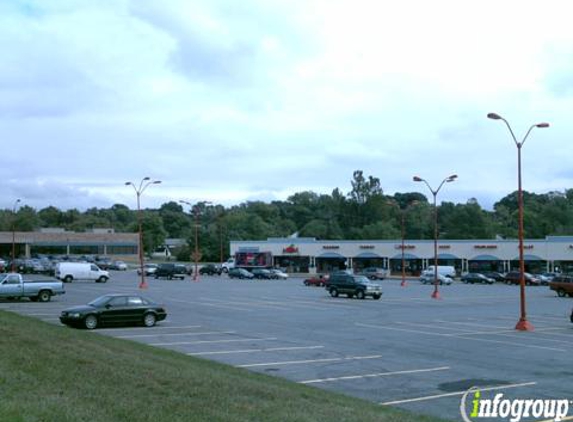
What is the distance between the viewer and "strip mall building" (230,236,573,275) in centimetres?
8900

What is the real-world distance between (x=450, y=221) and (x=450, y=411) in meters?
128

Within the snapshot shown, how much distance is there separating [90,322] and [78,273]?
42.1 m

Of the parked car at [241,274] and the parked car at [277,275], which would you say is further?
the parked car at [277,275]

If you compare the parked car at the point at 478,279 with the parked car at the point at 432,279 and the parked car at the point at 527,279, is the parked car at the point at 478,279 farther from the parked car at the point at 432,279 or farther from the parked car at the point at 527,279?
the parked car at the point at 432,279

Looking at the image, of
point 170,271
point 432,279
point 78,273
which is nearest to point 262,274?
point 170,271

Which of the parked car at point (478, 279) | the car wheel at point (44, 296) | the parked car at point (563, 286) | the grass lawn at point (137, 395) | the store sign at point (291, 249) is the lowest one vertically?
the parked car at point (478, 279)

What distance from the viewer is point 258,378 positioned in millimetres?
13602

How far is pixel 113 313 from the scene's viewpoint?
26.3 metres

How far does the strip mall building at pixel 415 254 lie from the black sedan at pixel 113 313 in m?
56.0

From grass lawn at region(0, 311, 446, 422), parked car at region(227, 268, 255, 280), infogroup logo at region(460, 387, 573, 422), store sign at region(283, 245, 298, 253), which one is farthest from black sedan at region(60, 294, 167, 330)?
store sign at region(283, 245, 298, 253)

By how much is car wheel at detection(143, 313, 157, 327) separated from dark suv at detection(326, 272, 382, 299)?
23.5 metres

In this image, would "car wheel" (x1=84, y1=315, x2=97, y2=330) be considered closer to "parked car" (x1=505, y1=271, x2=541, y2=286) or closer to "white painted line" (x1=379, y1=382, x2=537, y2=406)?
"white painted line" (x1=379, y1=382, x2=537, y2=406)

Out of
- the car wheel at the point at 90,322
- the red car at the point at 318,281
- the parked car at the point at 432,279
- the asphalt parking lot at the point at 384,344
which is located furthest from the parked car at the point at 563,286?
the car wheel at the point at 90,322

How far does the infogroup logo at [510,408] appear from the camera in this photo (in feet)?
38.2
